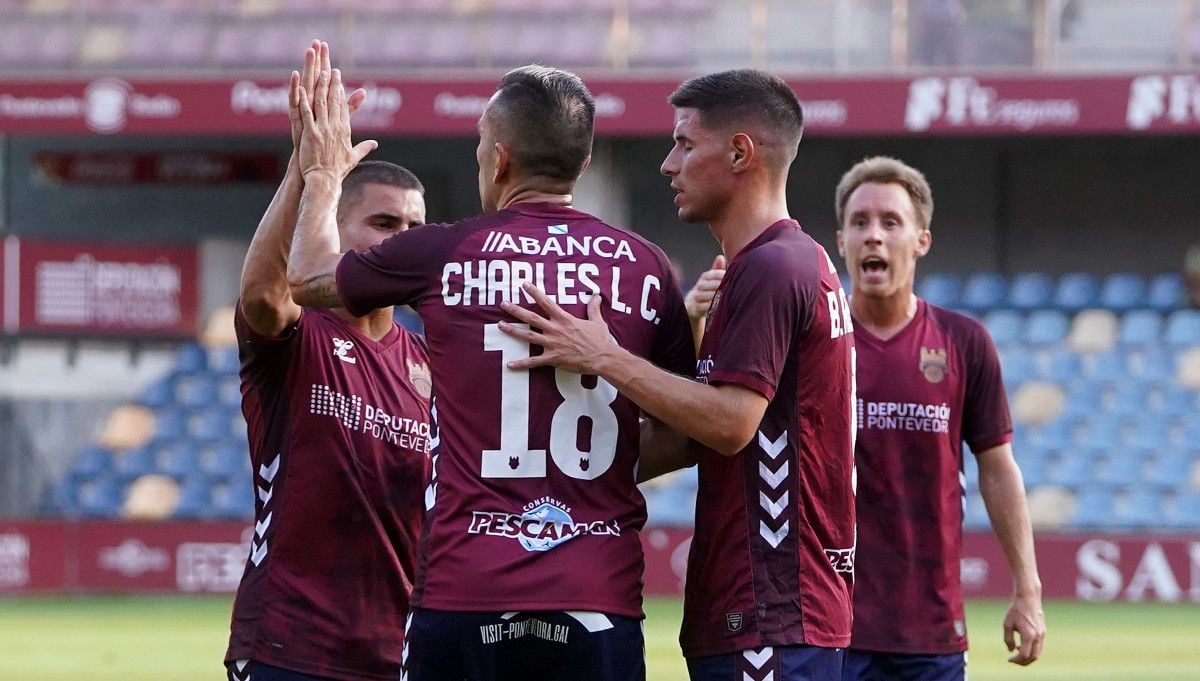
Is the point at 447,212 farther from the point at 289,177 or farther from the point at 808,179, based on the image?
the point at 289,177

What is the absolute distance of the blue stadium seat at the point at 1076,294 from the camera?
18250 mm

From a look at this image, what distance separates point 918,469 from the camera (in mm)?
5336

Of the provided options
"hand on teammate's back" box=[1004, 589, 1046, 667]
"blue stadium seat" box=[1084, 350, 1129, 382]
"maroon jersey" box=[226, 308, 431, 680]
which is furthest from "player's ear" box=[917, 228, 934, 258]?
"blue stadium seat" box=[1084, 350, 1129, 382]

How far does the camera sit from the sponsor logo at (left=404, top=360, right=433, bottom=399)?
4.72m

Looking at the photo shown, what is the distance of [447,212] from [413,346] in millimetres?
15125

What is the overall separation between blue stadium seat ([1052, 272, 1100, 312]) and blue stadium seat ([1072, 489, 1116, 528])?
8.60ft

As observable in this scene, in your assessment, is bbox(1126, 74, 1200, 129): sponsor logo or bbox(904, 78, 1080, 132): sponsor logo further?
bbox(904, 78, 1080, 132): sponsor logo

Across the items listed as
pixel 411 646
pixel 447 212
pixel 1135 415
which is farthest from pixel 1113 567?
pixel 411 646

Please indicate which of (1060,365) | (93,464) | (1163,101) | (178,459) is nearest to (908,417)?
(1163,101)

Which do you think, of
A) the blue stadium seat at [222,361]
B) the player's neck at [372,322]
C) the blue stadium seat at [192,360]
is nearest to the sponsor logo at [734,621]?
the player's neck at [372,322]

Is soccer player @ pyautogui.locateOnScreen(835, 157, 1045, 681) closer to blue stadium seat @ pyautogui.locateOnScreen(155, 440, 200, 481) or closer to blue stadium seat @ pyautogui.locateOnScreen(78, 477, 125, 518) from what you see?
blue stadium seat @ pyautogui.locateOnScreen(78, 477, 125, 518)

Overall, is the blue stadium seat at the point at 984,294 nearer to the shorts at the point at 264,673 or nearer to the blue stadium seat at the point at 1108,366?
the blue stadium seat at the point at 1108,366

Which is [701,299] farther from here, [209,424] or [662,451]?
[209,424]

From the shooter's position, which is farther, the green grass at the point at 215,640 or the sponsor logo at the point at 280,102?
the sponsor logo at the point at 280,102
